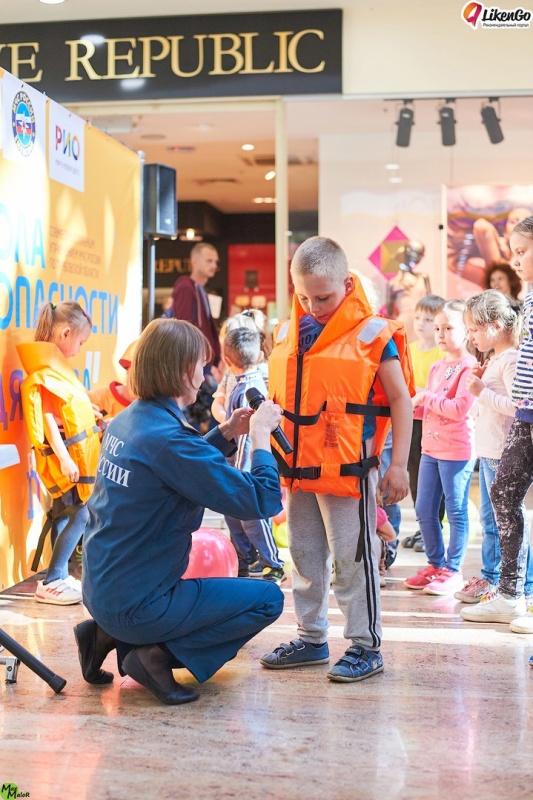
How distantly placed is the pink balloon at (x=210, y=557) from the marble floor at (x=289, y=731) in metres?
0.37

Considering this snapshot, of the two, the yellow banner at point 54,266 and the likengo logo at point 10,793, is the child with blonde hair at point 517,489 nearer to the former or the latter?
the yellow banner at point 54,266

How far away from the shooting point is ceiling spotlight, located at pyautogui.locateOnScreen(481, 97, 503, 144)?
23.7 ft

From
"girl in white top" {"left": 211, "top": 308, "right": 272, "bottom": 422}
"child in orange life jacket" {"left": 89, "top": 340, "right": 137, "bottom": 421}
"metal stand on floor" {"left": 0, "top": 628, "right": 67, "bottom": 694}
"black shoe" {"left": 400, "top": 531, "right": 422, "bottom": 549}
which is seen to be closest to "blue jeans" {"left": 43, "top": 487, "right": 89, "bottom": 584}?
"child in orange life jacket" {"left": 89, "top": 340, "right": 137, "bottom": 421}

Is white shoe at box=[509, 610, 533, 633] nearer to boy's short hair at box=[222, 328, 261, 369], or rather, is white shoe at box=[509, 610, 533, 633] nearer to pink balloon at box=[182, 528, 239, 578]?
pink balloon at box=[182, 528, 239, 578]

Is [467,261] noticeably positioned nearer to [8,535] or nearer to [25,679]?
[8,535]

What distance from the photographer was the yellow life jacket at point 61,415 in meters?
3.99

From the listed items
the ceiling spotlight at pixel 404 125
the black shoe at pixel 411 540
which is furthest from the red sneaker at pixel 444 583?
the ceiling spotlight at pixel 404 125

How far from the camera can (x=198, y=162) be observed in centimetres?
1047

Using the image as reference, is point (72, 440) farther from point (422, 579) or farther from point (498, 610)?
point (498, 610)

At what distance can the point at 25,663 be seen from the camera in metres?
2.85

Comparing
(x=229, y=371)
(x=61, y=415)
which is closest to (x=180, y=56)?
(x=229, y=371)

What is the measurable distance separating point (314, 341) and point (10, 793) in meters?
1.53

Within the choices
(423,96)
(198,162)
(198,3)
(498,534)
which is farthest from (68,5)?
(498,534)

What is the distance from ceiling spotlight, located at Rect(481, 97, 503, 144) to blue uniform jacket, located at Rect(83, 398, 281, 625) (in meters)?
5.32
